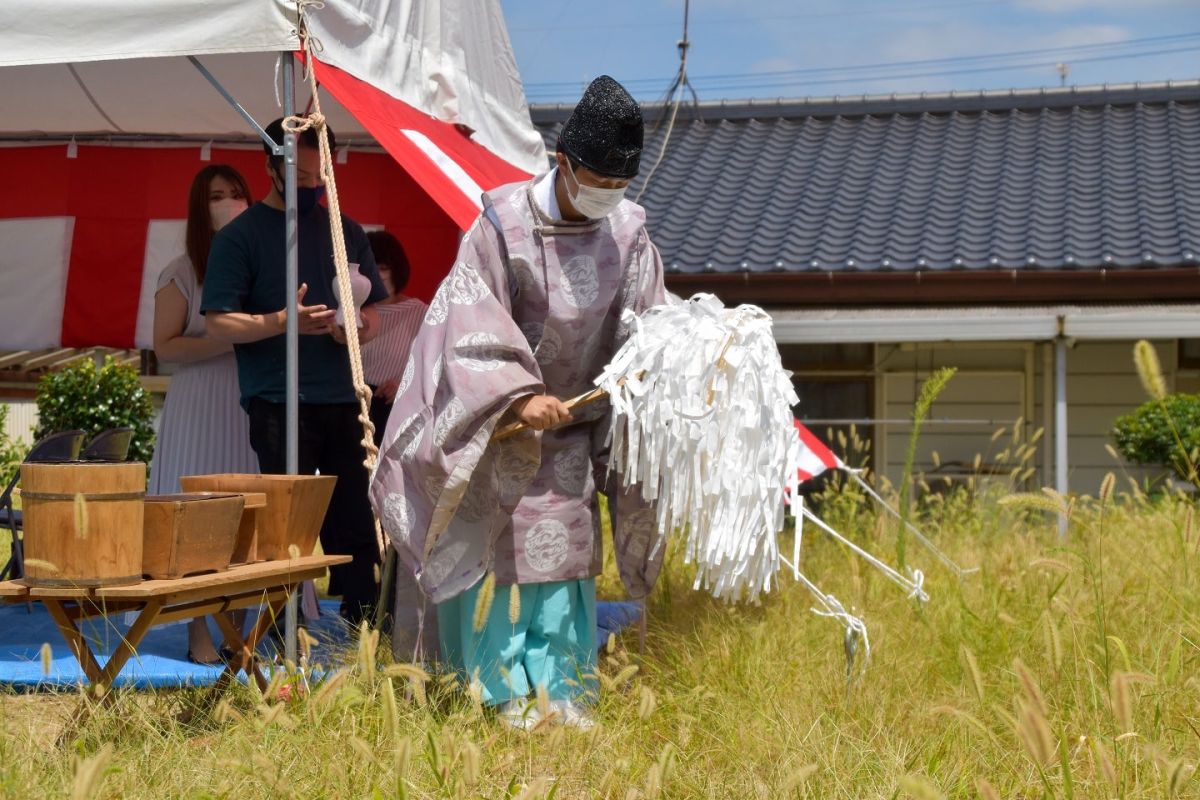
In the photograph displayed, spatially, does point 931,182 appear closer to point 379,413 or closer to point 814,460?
point 814,460

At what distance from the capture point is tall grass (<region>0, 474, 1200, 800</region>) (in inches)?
89.9

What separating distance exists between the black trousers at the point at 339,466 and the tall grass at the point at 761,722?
0.77 m

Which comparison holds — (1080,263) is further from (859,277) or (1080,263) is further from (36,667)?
(36,667)

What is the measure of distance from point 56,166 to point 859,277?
473 centimetres

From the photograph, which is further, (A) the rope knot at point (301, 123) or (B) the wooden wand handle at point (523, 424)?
(A) the rope knot at point (301, 123)

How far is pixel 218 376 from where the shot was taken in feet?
14.2

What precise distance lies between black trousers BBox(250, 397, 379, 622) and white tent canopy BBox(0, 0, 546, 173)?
0.98 meters

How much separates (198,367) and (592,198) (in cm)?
179

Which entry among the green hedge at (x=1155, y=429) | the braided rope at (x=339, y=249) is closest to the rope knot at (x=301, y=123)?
the braided rope at (x=339, y=249)

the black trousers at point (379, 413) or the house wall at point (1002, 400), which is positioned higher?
the house wall at point (1002, 400)

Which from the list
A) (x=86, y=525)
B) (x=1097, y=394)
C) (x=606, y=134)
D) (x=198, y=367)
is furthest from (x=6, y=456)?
(x=606, y=134)

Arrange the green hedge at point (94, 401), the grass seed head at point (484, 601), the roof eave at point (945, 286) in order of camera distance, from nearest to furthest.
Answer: the grass seed head at point (484, 601) < the roof eave at point (945, 286) < the green hedge at point (94, 401)

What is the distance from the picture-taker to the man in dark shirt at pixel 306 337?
149 inches

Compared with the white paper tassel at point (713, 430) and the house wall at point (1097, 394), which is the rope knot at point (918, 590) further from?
the house wall at point (1097, 394)
